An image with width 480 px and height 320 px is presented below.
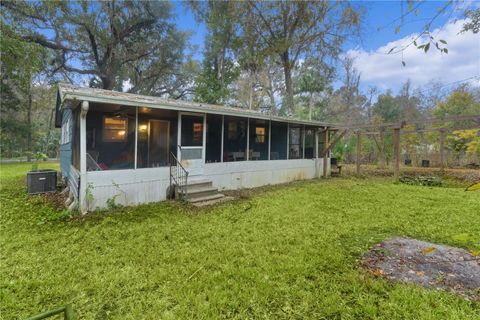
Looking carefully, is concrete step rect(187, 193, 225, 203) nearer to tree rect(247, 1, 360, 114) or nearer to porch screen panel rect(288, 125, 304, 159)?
porch screen panel rect(288, 125, 304, 159)

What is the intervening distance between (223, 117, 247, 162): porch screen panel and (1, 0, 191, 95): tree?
11906mm

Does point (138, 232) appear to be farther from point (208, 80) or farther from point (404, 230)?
point (208, 80)

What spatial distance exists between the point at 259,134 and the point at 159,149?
4594 millimetres

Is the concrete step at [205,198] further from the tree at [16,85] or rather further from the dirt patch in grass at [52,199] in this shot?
the tree at [16,85]

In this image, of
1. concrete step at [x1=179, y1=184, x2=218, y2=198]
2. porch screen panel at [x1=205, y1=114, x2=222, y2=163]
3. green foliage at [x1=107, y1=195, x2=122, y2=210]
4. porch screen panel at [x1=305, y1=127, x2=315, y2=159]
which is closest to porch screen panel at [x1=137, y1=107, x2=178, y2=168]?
concrete step at [x1=179, y1=184, x2=218, y2=198]

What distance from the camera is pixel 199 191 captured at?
22.9 ft

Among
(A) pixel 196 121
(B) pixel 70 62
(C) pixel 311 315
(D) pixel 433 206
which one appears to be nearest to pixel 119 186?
(A) pixel 196 121

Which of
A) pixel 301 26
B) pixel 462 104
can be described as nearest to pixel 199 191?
pixel 301 26

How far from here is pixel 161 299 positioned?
8.68ft

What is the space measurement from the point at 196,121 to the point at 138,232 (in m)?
4.88

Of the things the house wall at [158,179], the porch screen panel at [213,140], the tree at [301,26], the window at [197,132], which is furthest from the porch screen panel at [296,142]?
the tree at [301,26]

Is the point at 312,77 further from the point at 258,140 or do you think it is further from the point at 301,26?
the point at 258,140

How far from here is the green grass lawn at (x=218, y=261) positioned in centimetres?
253

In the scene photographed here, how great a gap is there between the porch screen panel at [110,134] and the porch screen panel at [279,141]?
613cm
